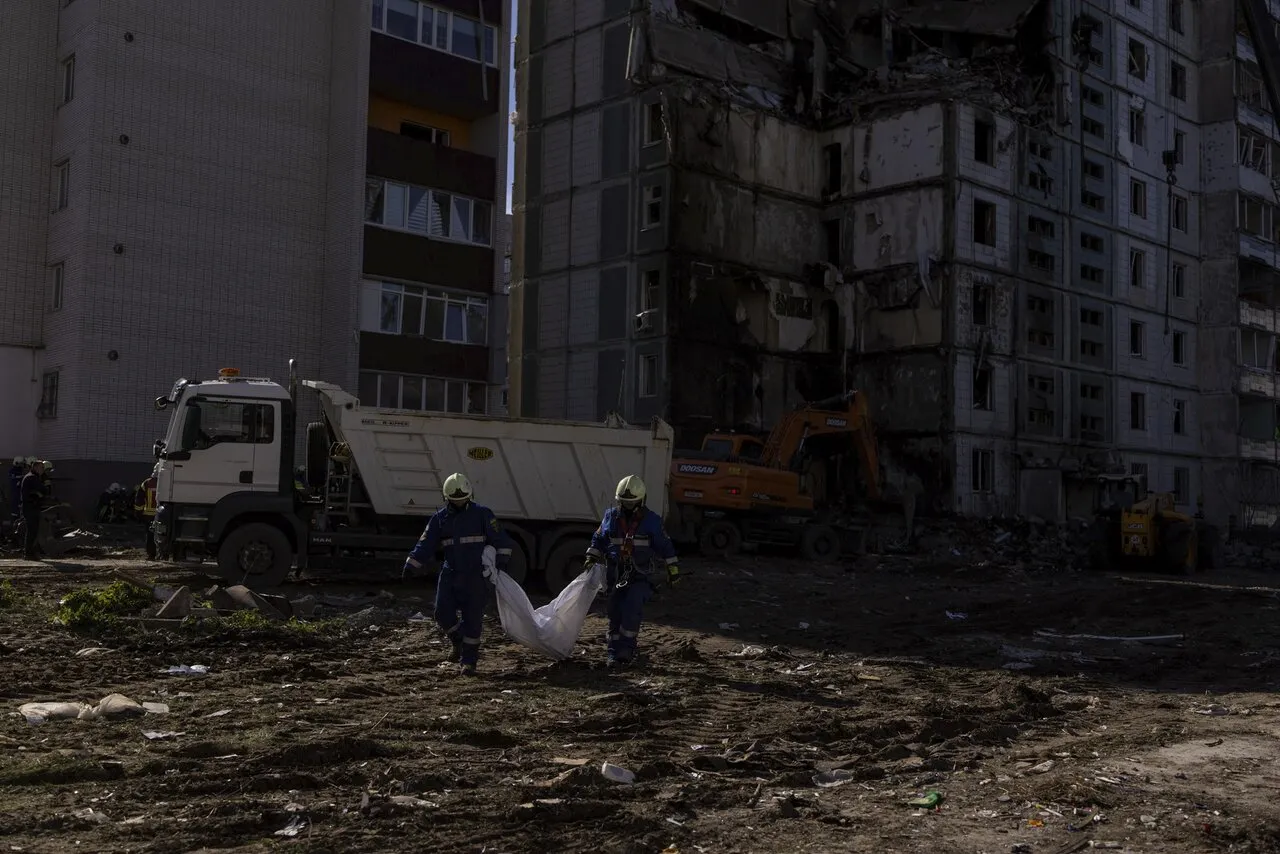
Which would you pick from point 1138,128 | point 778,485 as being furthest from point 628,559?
point 1138,128

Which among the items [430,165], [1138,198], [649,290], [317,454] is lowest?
[317,454]

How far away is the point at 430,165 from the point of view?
107ft

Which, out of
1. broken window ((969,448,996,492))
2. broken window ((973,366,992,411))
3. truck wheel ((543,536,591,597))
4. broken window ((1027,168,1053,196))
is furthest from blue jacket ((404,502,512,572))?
broken window ((1027,168,1053,196))

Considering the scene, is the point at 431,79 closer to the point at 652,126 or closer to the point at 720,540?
the point at 652,126

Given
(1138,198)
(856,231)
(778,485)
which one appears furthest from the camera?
(1138,198)

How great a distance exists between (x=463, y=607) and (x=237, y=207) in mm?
22382

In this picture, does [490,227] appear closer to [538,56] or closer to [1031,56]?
Result: [538,56]

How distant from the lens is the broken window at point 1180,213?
160 feet

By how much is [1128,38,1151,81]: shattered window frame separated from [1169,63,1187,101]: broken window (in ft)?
6.98

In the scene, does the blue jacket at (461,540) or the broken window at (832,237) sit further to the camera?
the broken window at (832,237)

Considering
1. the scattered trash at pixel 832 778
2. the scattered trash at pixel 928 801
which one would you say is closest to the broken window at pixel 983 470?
the scattered trash at pixel 832 778

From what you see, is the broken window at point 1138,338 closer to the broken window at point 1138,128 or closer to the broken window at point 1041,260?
the broken window at point 1041,260

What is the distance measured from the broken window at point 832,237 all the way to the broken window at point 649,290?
6.71 metres

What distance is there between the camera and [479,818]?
601cm
